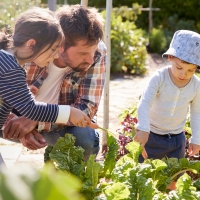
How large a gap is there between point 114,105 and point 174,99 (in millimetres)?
3539

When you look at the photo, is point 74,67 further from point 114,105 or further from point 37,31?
point 114,105

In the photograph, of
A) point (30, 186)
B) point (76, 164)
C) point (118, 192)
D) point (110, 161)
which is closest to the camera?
point (30, 186)

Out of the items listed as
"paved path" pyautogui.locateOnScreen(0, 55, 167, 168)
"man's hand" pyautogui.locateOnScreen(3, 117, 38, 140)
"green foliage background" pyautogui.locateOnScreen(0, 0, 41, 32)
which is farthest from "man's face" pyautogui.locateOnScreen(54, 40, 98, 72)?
"green foliage background" pyautogui.locateOnScreen(0, 0, 41, 32)

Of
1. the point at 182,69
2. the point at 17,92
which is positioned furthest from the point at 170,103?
the point at 17,92

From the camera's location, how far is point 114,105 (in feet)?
21.0

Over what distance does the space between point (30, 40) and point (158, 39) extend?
1021cm

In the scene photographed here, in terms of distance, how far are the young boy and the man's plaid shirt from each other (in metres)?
→ 0.30

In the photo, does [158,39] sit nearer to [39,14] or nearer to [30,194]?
[39,14]

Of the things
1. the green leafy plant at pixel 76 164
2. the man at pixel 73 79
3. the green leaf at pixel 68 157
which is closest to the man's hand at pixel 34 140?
the man at pixel 73 79

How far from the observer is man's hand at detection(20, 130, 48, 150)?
7.88ft

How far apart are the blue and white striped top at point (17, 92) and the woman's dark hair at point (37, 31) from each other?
0.43 feet

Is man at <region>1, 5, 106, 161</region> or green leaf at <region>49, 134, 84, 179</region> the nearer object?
green leaf at <region>49, 134, 84, 179</region>

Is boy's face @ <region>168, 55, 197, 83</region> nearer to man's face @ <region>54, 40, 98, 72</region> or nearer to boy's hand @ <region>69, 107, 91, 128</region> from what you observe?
man's face @ <region>54, 40, 98, 72</region>

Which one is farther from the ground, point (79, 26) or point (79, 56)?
point (79, 26)
